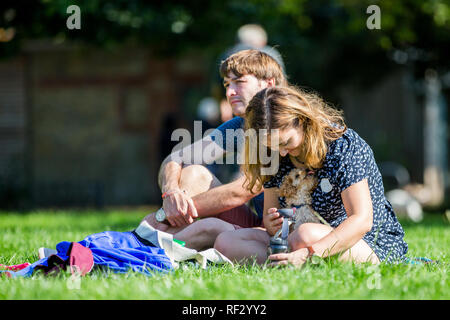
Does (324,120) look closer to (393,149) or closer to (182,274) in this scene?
(182,274)

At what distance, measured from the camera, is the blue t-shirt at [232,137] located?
3986 millimetres

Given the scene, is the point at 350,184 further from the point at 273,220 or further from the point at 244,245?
the point at 244,245

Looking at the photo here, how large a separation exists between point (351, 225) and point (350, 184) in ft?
0.72

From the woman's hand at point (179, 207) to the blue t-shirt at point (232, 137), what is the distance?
56 cm

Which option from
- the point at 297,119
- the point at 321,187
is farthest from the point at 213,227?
the point at 297,119

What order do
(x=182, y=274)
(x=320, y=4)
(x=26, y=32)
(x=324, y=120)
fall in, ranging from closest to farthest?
(x=182, y=274)
(x=324, y=120)
(x=26, y=32)
(x=320, y=4)

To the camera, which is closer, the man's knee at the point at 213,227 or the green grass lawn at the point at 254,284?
the green grass lawn at the point at 254,284

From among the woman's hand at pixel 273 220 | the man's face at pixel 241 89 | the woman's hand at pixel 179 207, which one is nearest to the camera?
the woman's hand at pixel 273 220

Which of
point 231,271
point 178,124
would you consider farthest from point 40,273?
point 178,124

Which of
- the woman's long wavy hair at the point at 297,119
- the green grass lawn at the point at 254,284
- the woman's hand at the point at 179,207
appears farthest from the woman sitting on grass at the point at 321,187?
the woman's hand at the point at 179,207

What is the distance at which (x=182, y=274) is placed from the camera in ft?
9.63

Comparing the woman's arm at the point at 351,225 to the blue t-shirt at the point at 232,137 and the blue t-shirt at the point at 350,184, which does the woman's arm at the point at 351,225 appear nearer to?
the blue t-shirt at the point at 350,184
